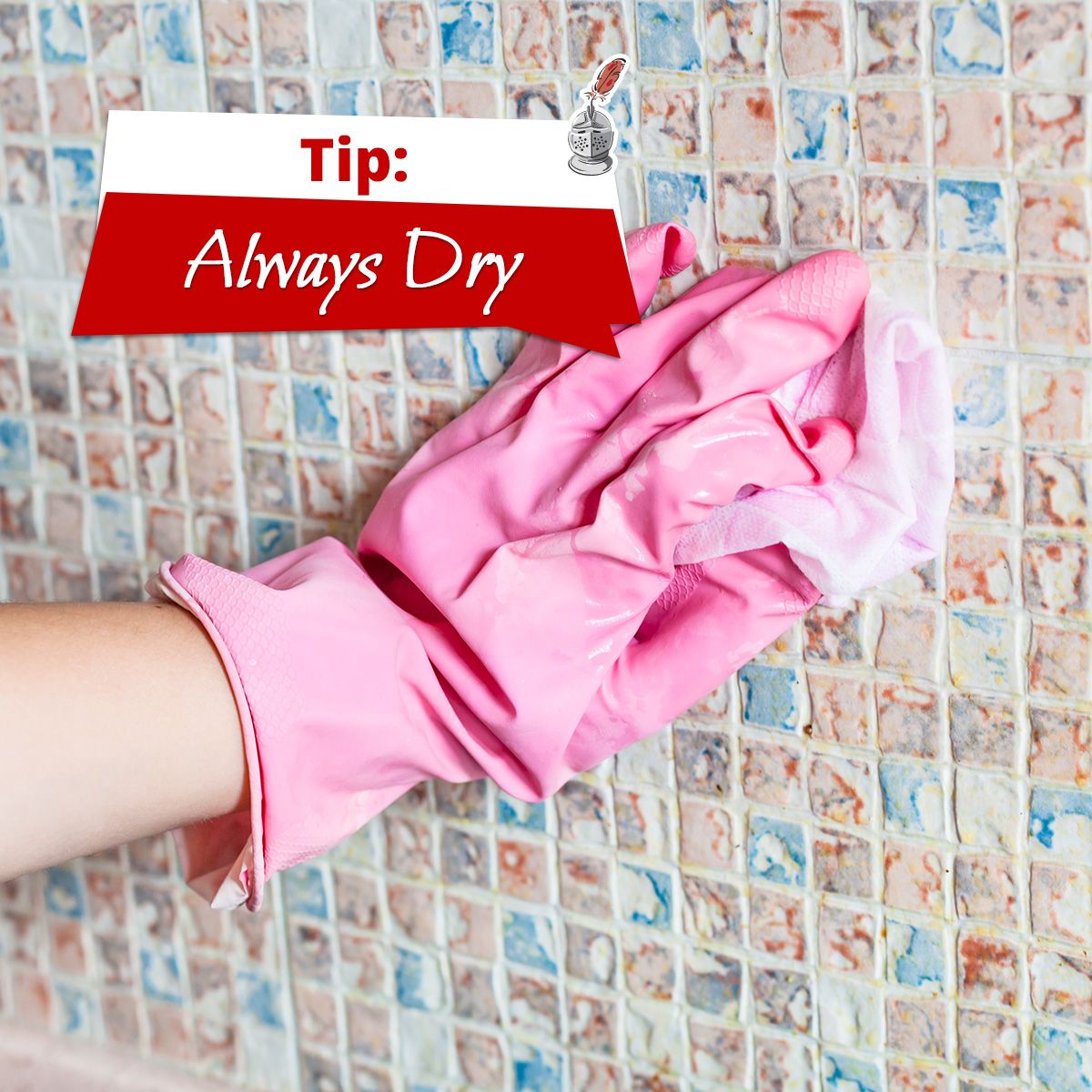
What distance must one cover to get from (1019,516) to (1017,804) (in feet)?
0.48

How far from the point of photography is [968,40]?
603mm

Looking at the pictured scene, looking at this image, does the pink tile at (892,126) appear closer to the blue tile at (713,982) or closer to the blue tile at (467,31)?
the blue tile at (467,31)

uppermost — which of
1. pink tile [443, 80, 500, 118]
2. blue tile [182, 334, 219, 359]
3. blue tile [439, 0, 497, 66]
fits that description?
blue tile [439, 0, 497, 66]

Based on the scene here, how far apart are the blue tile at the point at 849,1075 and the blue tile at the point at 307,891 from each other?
33cm

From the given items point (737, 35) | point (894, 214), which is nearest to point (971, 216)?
point (894, 214)

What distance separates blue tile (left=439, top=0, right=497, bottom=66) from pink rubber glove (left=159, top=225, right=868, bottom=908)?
13 centimetres

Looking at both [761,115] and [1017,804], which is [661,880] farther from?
[761,115]

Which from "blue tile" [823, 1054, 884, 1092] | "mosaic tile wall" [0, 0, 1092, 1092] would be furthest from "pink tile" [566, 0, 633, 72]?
"blue tile" [823, 1054, 884, 1092]

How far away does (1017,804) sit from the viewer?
0.69 meters

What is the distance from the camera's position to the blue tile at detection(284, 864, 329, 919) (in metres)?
0.91

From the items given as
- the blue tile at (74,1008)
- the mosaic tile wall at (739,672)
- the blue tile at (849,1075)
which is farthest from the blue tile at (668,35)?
the blue tile at (74,1008)

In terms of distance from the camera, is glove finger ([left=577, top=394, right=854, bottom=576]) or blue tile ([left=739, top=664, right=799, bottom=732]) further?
blue tile ([left=739, top=664, right=799, bottom=732])

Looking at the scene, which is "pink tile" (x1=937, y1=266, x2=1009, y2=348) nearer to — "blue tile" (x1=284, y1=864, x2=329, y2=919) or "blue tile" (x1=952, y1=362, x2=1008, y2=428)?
"blue tile" (x1=952, y1=362, x2=1008, y2=428)

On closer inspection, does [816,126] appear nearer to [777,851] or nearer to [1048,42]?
[1048,42]
